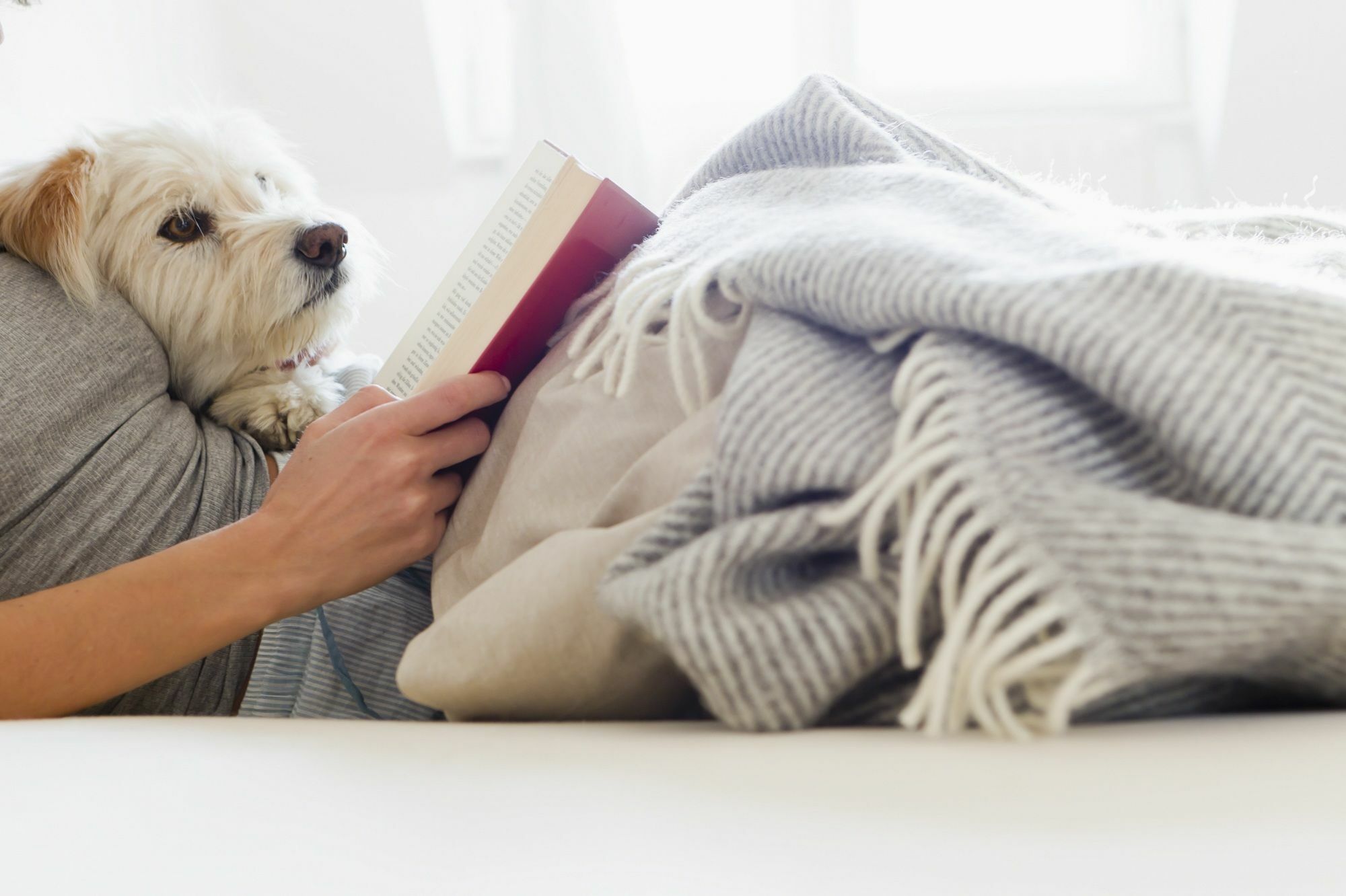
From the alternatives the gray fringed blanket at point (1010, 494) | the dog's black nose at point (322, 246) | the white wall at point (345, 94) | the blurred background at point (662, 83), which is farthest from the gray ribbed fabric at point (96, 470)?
the white wall at point (345, 94)

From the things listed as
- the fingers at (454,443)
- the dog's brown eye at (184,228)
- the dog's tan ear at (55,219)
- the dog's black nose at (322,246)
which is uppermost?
the dog's tan ear at (55,219)

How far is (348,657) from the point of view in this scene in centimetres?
62

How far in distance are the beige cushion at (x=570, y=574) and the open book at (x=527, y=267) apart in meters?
0.11

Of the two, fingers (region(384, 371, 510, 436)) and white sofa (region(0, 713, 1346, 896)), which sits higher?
fingers (region(384, 371, 510, 436))

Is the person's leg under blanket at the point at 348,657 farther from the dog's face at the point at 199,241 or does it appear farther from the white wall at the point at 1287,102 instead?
the white wall at the point at 1287,102

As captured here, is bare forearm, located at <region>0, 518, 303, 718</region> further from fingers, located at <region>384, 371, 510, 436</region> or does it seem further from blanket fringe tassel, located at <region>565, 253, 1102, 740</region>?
blanket fringe tassel, located at <region>565, 253, 1102, 740</region>

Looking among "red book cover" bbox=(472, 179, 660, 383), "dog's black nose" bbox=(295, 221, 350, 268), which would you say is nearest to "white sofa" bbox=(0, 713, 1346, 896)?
A: "red book cover" bbox=(472, 179, 660, 383)

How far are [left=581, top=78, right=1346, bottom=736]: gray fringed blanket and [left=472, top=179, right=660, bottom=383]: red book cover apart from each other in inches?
9.1

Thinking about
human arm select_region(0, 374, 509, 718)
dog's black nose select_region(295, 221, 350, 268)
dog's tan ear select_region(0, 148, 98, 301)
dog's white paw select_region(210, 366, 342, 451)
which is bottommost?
dog's white paw select_region(210, 366, 342, 451)

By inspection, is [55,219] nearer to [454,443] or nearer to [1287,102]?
[454,443]

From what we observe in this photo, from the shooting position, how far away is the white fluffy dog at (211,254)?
0.95 m

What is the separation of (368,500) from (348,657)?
4.1 inches

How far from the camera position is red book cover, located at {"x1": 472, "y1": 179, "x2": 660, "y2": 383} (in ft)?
2.04

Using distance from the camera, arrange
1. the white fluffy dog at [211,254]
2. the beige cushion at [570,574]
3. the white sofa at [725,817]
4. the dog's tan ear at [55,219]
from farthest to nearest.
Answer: the white fluffy dog at [211,254]
the dog's tan ear at [55,219]
the beige cushion at [570,574]
the white sofa at [725,817]
